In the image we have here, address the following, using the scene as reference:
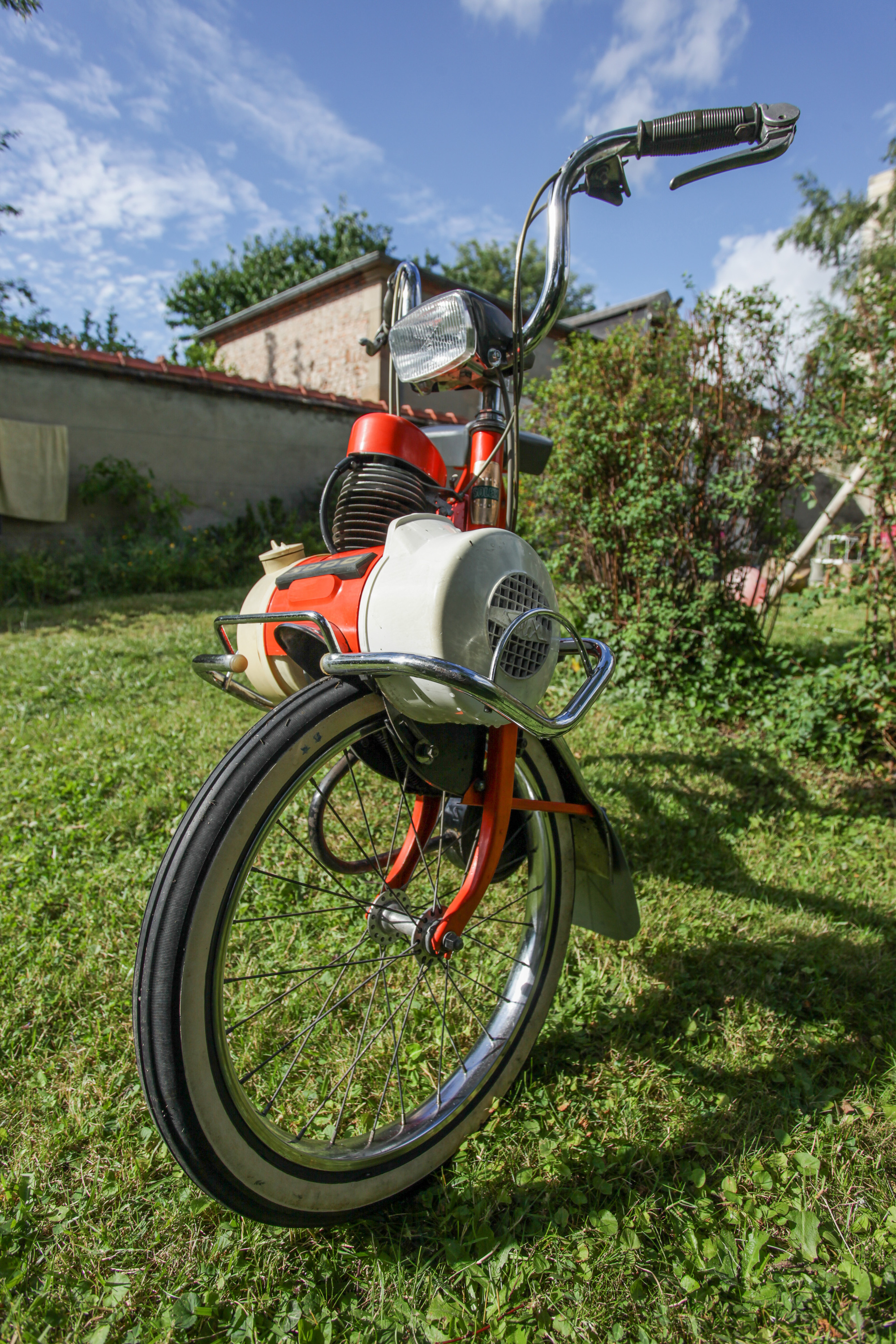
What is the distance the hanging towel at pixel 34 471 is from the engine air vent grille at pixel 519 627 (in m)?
7.74

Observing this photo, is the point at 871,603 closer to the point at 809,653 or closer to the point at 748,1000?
the point at 809,653

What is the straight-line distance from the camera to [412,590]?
1056mm

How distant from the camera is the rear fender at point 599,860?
4.98ft

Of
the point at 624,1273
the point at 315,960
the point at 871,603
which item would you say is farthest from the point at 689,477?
the point at 624,1273

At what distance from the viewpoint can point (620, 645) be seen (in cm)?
397

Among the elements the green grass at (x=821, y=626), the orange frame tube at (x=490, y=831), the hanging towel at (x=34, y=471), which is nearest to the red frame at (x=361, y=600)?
the orange frame tube at (x=490, y=831)

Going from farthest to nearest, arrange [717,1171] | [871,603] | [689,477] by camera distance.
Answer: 1. [689,477]
2. [871,603]
3. [717,1171]

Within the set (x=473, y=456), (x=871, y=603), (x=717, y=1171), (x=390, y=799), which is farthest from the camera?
(x=871, y=603)

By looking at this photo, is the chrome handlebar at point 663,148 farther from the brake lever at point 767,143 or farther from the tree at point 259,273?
the tree at point 259,273

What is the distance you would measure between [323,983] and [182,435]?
8.15 metres

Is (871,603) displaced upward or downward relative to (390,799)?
upward

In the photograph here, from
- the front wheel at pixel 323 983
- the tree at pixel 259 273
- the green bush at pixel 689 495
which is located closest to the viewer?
the front wheel at pixel 323 983

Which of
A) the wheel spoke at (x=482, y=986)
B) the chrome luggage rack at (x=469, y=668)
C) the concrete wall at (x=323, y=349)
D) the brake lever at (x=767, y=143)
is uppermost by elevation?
the concrete wall at (x=323, y=349)

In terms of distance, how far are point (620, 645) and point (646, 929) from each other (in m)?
2.15
